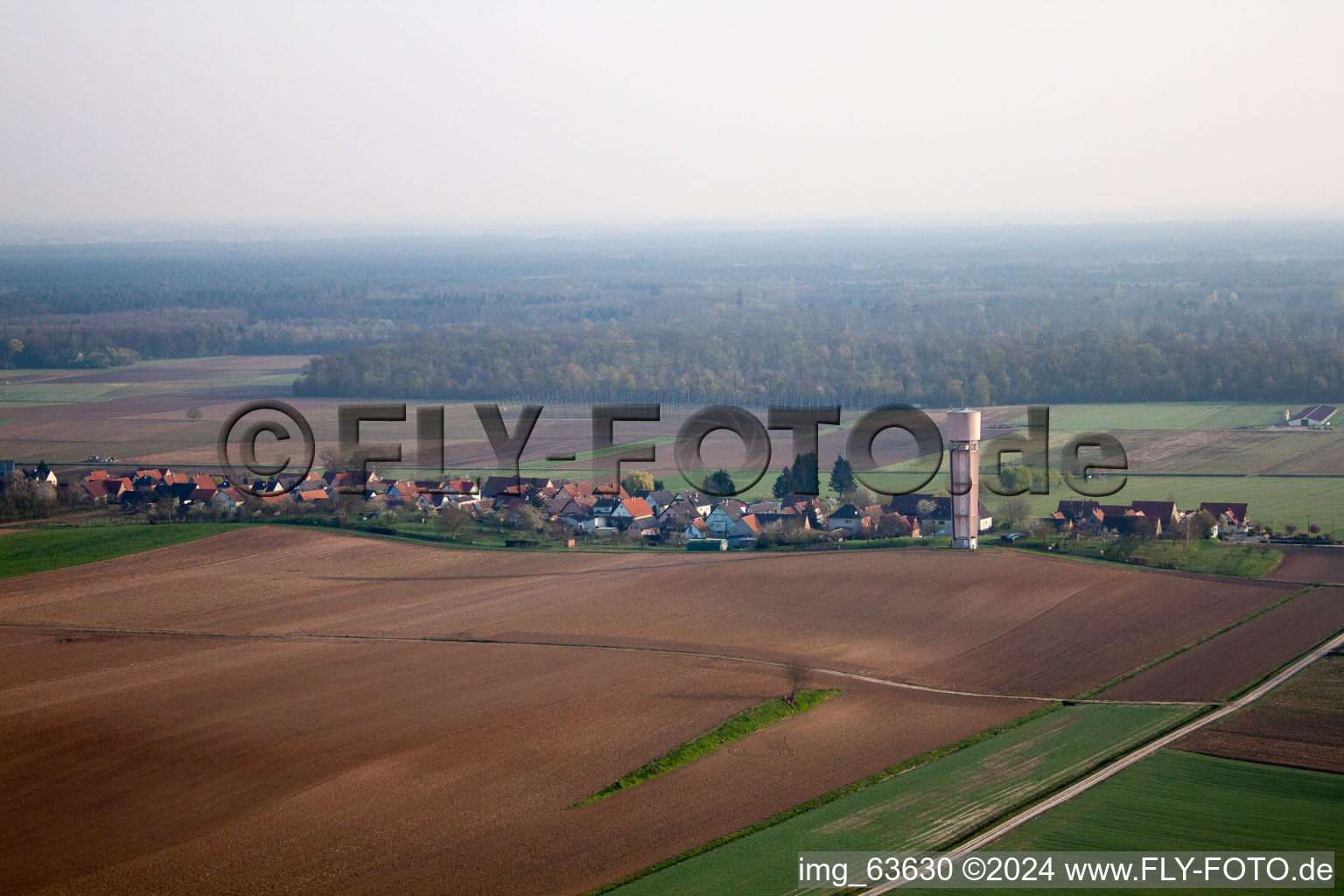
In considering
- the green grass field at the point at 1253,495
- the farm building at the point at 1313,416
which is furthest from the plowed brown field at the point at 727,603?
the farm building at the point at 1313,416

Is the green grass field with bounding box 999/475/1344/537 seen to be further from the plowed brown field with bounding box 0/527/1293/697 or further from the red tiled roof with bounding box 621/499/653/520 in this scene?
the red tiled roof with bounding box 621/499/653/520

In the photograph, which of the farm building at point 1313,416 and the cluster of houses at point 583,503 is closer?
the cluster of houses at point 583,503

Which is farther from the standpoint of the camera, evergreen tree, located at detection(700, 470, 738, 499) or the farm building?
the farm building

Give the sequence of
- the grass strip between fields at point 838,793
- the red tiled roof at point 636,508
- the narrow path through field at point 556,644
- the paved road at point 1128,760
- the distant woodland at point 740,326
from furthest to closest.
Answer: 1. the distant woodland at point 740,326
2. the red tiled roof at point 636,508
3. the narrow path through field at point 556,644
4. the paved road at point 1128,760
5. the grass strip between fields at point 838,793

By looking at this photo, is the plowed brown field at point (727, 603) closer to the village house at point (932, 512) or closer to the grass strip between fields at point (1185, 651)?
the grass strip between fields at point (1185, 651)

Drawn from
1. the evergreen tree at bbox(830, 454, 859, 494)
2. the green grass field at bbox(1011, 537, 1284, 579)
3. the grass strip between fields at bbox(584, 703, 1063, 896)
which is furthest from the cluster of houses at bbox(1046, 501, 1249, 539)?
the grass strip between fields at bbox(584, 703, 1063, 896)

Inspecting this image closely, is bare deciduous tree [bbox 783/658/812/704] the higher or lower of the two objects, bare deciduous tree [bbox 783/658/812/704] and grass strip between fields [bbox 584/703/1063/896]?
the higher

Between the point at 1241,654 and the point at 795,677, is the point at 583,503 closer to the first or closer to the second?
the point at 795,677
